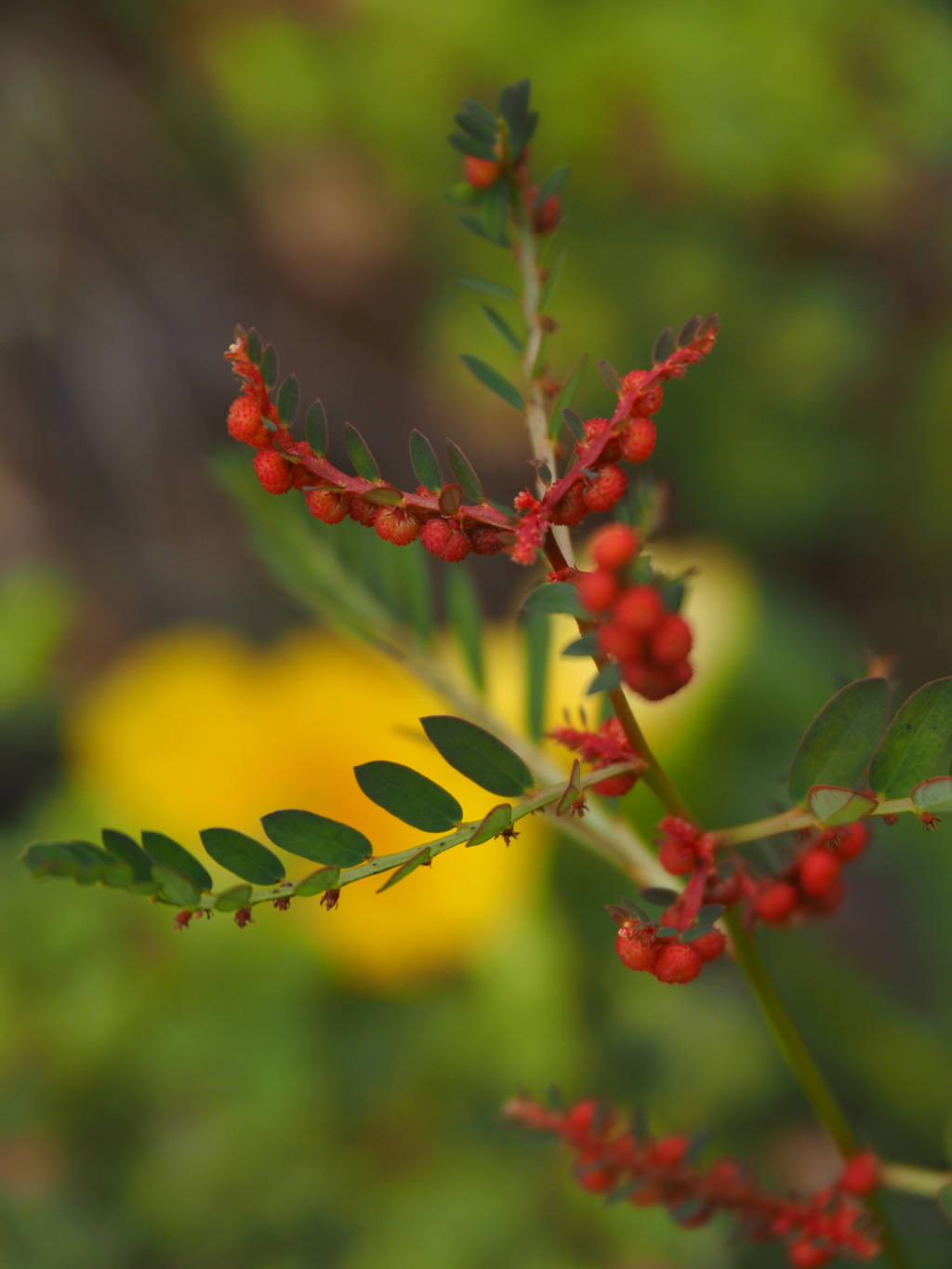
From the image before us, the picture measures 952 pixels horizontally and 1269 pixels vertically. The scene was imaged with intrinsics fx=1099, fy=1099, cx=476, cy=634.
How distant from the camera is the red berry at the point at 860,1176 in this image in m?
0.43

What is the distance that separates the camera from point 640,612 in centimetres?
26

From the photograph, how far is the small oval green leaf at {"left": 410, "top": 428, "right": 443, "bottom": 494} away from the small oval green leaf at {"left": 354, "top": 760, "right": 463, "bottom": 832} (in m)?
0.09

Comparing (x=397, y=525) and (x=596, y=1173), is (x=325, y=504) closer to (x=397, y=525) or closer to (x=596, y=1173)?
(x=397, y=525)

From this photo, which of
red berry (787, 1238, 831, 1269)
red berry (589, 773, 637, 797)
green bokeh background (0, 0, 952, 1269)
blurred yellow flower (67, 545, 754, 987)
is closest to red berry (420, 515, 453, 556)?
red berry (589, 773, 637, 797)

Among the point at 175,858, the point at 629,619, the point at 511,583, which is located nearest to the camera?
the point at 629,619

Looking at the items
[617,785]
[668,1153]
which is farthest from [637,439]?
[668,1153]

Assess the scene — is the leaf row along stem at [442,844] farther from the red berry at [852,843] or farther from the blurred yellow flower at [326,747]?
the blurred yellow flower at [326,747]

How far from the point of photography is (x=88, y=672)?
6.98 ft

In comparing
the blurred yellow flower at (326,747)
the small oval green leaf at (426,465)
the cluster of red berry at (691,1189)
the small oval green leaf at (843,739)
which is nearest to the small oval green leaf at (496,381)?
the small oval green leaf at (426,465)

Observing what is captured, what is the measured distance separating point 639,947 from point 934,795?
0.11 m

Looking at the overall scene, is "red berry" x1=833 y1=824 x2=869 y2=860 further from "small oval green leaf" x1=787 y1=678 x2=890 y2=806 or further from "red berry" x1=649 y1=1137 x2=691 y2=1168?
"red berry" x1=649 y1=1137 x2=691 y2=1168

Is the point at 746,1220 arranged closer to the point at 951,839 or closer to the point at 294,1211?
the point at 294,1211

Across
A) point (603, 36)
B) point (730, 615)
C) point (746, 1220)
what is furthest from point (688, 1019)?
point (603, 36)

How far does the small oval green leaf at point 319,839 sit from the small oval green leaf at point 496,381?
0.51 feet
